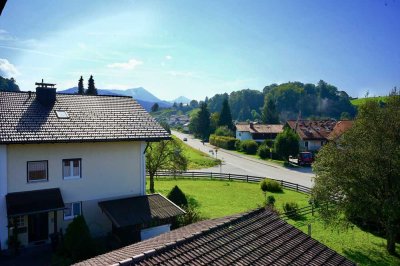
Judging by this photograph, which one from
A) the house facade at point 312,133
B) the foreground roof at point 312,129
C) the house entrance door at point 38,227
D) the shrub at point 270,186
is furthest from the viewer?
the foreground roof at point 312,129

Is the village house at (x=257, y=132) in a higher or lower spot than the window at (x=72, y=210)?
higher

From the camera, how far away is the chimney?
19453 millimetres

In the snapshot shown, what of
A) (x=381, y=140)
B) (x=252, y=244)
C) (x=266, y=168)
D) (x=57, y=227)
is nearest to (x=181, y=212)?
(x=57, y=227)

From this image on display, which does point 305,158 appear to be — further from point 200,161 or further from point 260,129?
point 260,129

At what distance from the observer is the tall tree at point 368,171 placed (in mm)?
18688

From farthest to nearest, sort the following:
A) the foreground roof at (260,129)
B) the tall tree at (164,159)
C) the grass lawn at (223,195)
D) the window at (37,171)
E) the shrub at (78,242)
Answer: the foreground roof at (260,129) → the tall tree at (164,159) → the grass lawn at (223,195) → the window at (37,171) → the shrub at (78,242)

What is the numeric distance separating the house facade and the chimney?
5228cm

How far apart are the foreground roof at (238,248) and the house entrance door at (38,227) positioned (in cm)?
984

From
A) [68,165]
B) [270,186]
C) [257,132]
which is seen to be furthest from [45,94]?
[257,132]

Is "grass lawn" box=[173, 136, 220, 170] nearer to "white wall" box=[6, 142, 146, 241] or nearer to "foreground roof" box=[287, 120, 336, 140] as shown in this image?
"foreground roof" box=[287, 120, 336, 140]

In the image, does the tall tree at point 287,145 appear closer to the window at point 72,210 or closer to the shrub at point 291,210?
the shrub at point 291,210

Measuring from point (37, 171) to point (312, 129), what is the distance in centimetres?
6067

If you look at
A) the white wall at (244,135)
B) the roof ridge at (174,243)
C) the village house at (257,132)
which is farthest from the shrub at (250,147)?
the roof ridge at (174,243)

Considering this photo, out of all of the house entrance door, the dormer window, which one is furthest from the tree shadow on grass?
the dormer window
